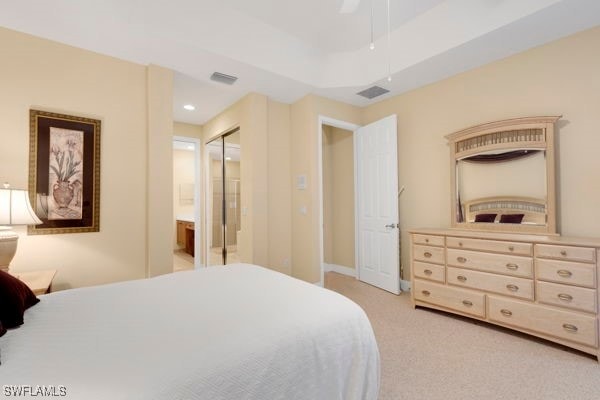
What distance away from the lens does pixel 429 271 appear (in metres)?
2.96

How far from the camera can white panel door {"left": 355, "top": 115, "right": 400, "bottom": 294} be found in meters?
3.62

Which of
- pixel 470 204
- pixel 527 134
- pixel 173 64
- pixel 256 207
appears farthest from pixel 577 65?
pixel 173 64

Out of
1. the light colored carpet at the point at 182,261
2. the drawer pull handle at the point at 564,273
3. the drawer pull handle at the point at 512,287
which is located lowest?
the light colored carpet at the point at 182,261

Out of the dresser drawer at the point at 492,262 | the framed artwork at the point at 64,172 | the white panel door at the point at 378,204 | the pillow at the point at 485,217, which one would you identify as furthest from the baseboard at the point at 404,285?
the framed artwork at the point at 64,172

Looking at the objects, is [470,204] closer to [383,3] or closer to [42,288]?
[383,3]

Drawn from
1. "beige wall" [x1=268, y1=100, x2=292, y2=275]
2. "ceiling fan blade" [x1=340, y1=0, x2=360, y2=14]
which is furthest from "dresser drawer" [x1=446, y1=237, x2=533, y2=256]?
"ceiling fan blade" [x1=340, y1=0, x2=360, y2=14]

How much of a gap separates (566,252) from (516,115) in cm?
150

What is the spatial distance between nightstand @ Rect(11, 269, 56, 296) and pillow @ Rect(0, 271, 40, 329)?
0.60 meters

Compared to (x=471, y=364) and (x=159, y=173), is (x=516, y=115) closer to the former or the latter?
(x=471, y=364)

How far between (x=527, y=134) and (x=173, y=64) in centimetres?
381

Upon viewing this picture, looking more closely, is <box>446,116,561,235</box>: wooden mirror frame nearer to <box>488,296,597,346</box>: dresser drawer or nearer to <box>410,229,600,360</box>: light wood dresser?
<box>410,229,600,360</box>: light wood dresser

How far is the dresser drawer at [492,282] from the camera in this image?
2.31 metres

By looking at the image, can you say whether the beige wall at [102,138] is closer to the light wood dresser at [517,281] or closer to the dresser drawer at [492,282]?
the light wood dresser at [517,281]

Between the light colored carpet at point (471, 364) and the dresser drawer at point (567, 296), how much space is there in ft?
1.30
